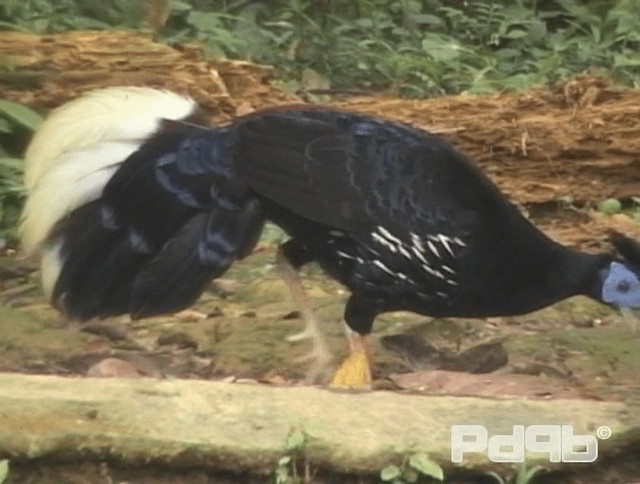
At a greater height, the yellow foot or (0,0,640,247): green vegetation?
the yellow foot

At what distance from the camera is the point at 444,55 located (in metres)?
9.23

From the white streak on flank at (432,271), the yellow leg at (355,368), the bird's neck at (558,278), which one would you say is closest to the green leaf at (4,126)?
the yellow leg at (355,368)

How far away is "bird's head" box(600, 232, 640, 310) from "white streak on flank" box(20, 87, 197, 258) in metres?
1.35

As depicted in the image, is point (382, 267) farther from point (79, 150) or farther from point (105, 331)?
point (105, 331)

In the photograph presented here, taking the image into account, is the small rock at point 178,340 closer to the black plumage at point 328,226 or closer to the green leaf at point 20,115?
the black plumage at point 328,226

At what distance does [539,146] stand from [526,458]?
331cm

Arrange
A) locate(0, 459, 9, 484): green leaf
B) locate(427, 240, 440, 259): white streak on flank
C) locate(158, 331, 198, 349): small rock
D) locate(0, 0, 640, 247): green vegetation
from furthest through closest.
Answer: locate(0, 0, 640, 247): green vegetation < locate(158, 331, 198, 349): small rock < locate(427, 240, 440, 259): white streak on flank < locate(0, 459, 9, 484): green leaf

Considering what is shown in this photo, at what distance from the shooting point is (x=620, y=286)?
12.4 ft

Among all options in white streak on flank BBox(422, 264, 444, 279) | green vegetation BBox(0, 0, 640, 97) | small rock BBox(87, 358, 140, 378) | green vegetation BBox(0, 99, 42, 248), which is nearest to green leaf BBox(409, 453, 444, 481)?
white streak on flank BBox(422, 264, 444, 279)

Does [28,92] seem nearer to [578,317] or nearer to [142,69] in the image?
[142,69]

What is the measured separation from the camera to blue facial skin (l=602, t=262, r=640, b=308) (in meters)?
→ 3.76

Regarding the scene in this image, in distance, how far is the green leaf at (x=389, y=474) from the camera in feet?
9.61

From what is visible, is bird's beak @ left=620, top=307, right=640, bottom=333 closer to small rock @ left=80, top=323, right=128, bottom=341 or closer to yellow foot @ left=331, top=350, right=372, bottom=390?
yellow foot @ left=331, top=350, right=372, bottom=390

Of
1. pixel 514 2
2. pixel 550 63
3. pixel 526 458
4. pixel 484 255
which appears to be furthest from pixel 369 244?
pixel 514 2
